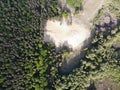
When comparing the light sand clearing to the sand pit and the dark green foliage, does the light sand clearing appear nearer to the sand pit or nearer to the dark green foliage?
the sand pit

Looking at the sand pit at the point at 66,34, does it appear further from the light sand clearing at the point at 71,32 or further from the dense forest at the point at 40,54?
the dense forest at the point at 40,54

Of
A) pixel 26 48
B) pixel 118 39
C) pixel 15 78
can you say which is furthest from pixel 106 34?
pixel 15 78

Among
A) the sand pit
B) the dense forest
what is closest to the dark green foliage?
the dense forest

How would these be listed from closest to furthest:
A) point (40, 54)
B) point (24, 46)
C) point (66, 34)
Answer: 1. point (24, 46)
2. point (40, 54)
3. point (66, 34)

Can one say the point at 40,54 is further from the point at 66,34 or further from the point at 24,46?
the point at 66,34

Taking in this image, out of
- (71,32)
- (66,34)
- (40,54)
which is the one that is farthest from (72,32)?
(40,54)

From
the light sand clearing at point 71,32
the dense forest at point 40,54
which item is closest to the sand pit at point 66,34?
the light sand clearing at point 71,32

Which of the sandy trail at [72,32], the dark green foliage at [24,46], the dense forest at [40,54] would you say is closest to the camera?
the dark green foliage at [24,46]

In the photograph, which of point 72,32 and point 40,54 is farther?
point 72,32
